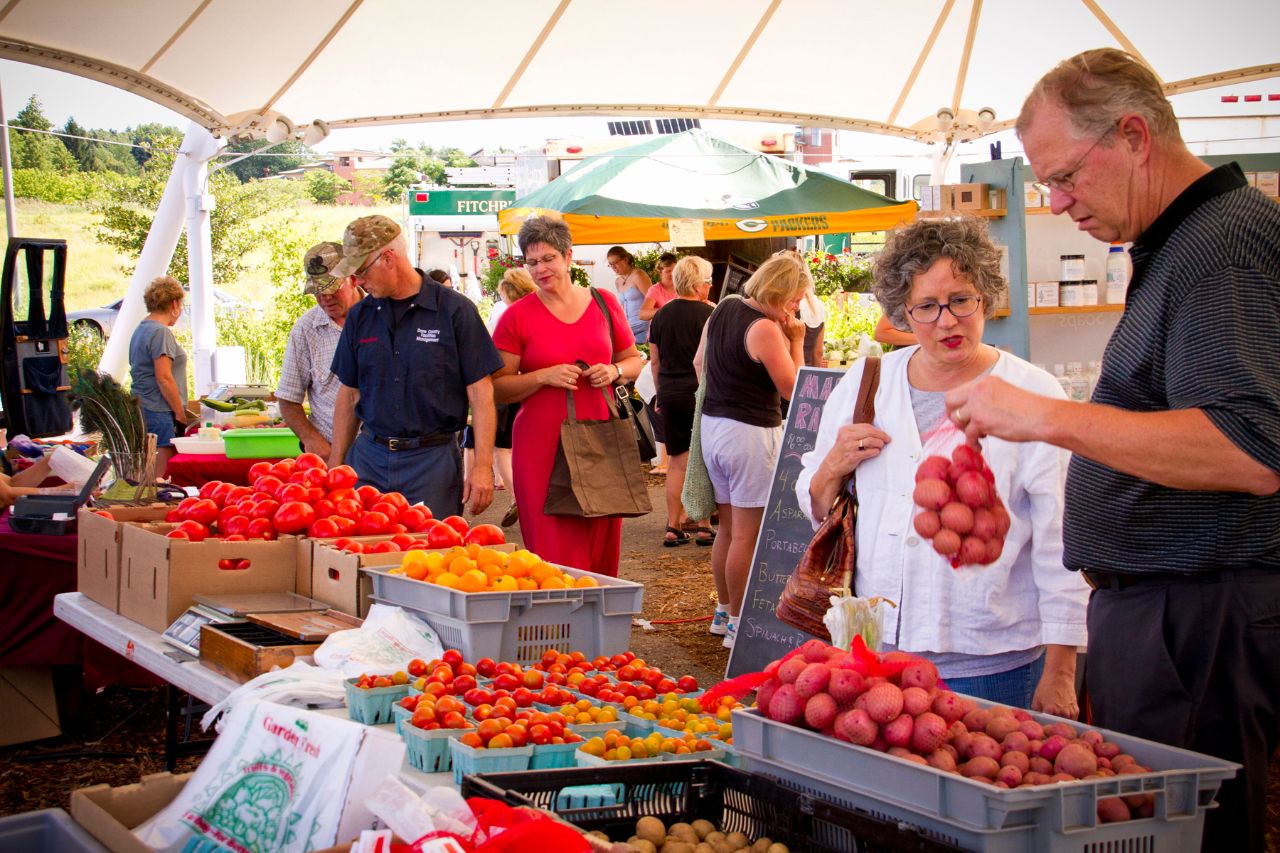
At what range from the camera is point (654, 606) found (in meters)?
7.25

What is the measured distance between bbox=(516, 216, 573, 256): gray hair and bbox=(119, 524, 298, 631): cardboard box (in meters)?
1.67

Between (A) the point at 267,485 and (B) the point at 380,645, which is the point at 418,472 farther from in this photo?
(B) the point at 380,645

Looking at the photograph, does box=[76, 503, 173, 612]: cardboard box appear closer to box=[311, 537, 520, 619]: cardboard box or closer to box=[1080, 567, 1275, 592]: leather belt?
box=[311, 537, 520, 619]: cardboard box

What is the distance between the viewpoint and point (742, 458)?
222 inches

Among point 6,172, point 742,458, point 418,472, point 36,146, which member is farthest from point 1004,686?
point 36,146

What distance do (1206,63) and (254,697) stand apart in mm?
10601

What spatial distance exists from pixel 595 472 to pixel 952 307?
2.47 m

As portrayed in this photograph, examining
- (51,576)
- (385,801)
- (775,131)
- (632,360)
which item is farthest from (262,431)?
(775,131)

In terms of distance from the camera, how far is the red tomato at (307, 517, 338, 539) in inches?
144

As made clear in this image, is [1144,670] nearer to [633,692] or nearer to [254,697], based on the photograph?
[633,692]

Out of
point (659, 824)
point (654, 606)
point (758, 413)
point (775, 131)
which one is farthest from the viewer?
point (775, 131)

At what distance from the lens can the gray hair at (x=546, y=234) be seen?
4.75m

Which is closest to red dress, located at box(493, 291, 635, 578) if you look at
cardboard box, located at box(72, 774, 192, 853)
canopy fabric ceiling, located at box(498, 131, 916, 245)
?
cardboard box, located at box(72, 774, 192, 853)

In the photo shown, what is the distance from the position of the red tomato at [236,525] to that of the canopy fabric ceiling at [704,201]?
5789 mm
